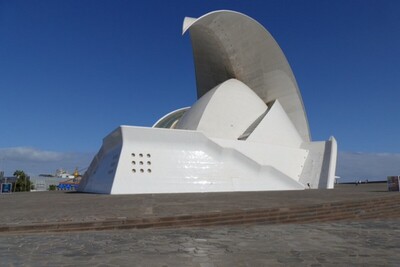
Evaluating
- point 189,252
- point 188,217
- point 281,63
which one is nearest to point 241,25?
point 281,63

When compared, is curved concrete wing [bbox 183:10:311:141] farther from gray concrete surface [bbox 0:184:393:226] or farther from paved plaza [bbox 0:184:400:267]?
paved plaza [bbox 0:184:400:267]

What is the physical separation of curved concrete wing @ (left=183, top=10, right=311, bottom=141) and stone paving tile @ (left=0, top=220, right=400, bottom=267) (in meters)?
16.0

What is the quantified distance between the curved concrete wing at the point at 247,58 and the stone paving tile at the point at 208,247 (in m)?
16.0

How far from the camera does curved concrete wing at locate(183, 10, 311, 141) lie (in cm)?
2048

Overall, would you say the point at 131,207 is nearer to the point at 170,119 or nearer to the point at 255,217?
the point at 255,217

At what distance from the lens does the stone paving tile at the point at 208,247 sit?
3662 millimetres

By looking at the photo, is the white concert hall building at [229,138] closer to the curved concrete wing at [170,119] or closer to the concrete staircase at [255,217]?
the curved concrete wing at [170,119]

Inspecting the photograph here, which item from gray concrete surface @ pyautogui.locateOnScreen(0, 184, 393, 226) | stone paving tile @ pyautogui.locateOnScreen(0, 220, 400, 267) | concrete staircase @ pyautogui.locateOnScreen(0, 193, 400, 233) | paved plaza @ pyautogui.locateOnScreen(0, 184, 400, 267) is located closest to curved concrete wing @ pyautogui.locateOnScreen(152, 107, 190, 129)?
gray concrete surface @ pyautogui.locateOnScreen(0, 184, 393, 226)

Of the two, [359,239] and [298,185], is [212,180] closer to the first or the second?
[298,185]

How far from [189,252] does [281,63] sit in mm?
19220

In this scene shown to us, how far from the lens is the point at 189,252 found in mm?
4102

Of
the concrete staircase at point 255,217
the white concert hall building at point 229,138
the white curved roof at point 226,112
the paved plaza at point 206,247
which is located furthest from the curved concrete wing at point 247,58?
the paved plaza at point 206,247

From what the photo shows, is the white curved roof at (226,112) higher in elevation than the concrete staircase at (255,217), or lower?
higher

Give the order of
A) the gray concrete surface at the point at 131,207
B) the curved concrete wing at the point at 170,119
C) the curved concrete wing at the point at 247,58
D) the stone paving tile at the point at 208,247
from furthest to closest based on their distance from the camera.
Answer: the curved concrete wing at the point at 170,119, the curved concrete wing at the point at 247,58, the gray concrete surface at the point at 131,207, the stone paving tile at the point at 208,247
